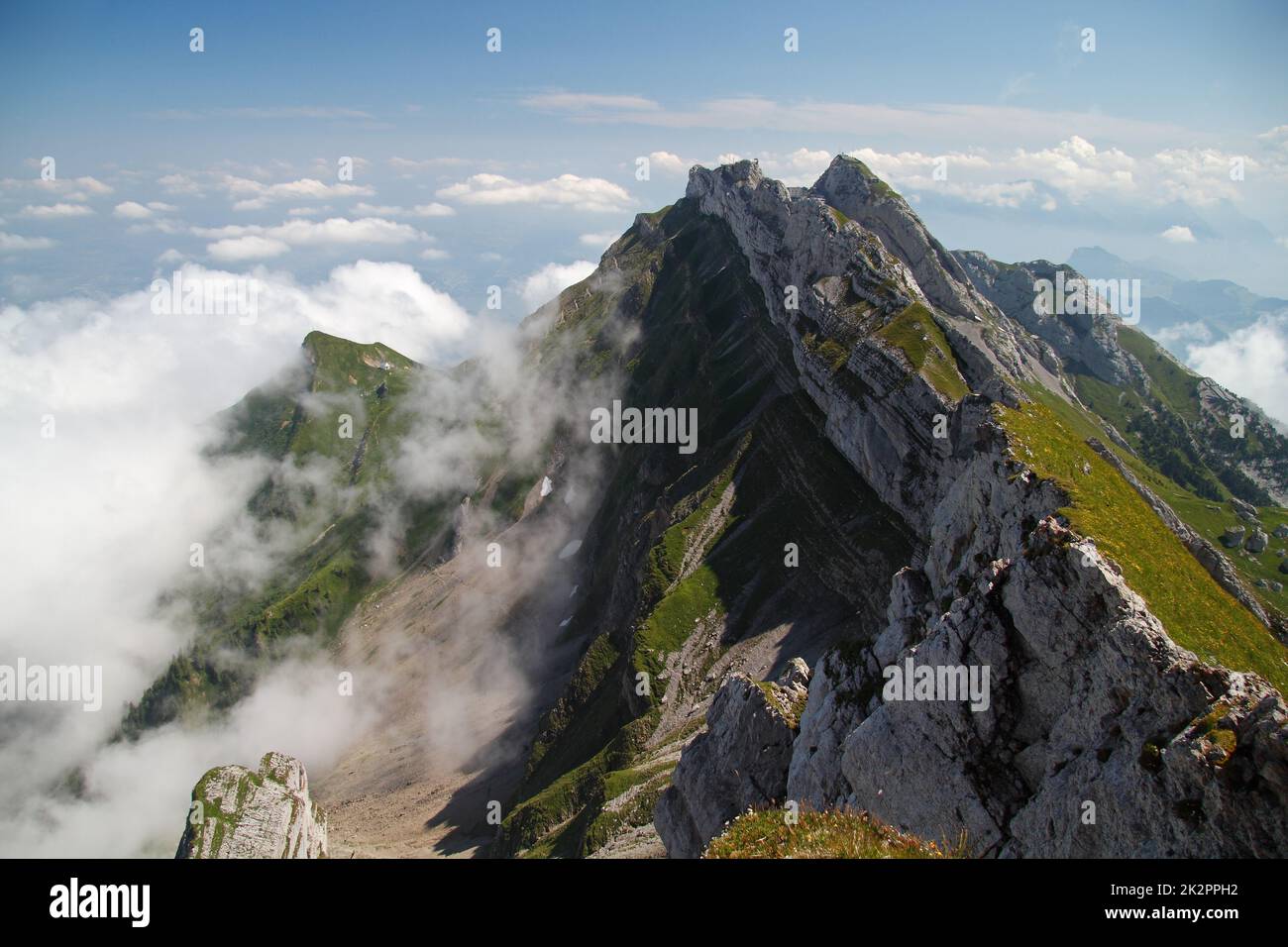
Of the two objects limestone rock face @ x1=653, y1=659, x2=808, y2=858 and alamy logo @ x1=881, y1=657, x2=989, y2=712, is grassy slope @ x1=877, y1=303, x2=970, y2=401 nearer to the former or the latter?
limestone rock face @ x1=653, y1=659, x2=808, y2=858

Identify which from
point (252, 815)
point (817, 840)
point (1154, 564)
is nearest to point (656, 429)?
point (252, 815)

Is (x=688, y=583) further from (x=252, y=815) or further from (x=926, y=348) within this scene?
(x=252, y=815)

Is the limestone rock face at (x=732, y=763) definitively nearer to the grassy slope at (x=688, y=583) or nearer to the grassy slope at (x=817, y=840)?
the grassy slope at (x=688, y=583)

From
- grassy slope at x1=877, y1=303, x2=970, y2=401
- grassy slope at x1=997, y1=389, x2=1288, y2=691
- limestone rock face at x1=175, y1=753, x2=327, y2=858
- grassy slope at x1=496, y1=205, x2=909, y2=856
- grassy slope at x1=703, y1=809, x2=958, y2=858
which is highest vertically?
grassy slope at x1=877, y1=303, x2=970, y2=401

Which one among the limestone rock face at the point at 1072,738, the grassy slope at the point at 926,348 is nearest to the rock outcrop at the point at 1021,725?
the limestone rock face at the point at 1072,738
